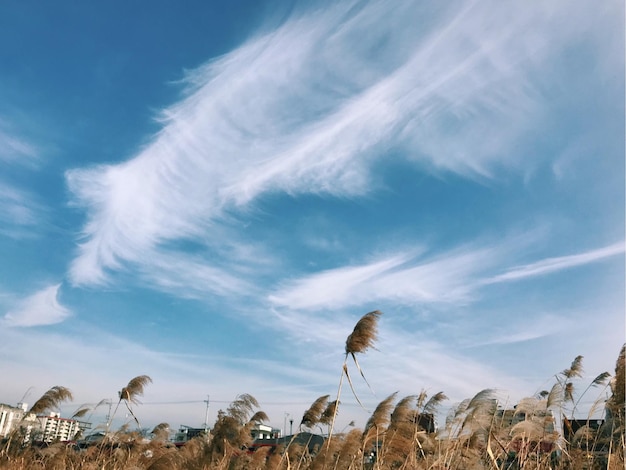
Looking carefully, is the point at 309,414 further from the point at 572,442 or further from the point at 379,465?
the point at 572,442

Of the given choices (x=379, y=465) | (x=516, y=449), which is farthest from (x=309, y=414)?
(x=516, y=449)

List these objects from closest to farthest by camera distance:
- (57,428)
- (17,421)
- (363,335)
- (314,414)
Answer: (363,335), (314,414), (17,421), (57,428)

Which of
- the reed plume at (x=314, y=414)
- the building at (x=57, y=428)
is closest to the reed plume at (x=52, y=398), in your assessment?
the building at (x=57, y=428)

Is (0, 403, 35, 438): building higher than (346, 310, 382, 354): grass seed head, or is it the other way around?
(346, 310, 382, 354): grass seed head

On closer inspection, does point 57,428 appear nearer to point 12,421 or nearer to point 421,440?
point 12,421

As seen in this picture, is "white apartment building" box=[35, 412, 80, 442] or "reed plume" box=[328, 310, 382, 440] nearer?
"reed plume" box=[328, 310, 382, 440]

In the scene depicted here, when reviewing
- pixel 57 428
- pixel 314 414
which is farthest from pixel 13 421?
pixel 314 414

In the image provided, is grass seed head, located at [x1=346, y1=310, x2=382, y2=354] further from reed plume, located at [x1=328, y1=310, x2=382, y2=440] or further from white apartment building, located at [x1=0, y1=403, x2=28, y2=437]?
white apartment building, located at [x1=0, y1=403, x2=28, y2=437]

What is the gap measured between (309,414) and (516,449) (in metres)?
2.86

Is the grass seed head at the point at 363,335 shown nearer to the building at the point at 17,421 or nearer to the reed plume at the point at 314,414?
the reed plume at the point at 314,414

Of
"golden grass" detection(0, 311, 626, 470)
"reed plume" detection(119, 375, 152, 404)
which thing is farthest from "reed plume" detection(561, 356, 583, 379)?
"reed plume" detection(119, 375, 152, 404)

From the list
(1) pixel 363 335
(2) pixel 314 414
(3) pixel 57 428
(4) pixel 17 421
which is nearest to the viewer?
(1) pixel 363 335

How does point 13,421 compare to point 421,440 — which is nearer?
point 421,440

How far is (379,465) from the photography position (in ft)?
21.3
